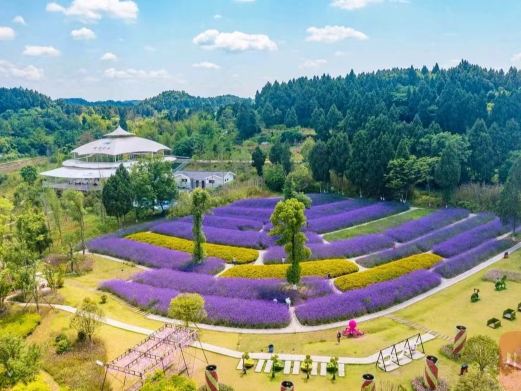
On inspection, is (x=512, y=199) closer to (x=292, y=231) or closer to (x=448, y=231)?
(x=448, y=231)

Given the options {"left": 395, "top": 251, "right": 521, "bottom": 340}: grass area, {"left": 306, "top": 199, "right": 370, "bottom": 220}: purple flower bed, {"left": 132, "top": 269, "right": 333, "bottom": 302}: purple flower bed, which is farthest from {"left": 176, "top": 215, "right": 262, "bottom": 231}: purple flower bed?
{"left": 395, "top": 251, "right": 521, "bottom": 340}: grass area

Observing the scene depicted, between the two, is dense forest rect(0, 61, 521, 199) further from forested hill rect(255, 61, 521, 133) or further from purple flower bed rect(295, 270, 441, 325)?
purple flower bed rect(295, 270, 441, 325)

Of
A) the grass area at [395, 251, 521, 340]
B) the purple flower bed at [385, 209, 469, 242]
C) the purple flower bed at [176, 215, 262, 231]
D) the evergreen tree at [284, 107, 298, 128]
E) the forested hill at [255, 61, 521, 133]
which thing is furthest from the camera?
the evergreen tree at [284, 107, 298, 128]

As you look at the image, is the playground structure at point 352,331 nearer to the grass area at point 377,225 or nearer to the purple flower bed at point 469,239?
the purple flower bed at point 469,239

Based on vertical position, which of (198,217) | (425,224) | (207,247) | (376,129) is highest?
(376,129)

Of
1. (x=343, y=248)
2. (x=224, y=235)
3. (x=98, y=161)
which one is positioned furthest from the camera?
(x=98, y=161)

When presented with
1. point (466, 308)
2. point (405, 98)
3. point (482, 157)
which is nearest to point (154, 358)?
point (466, 308)
